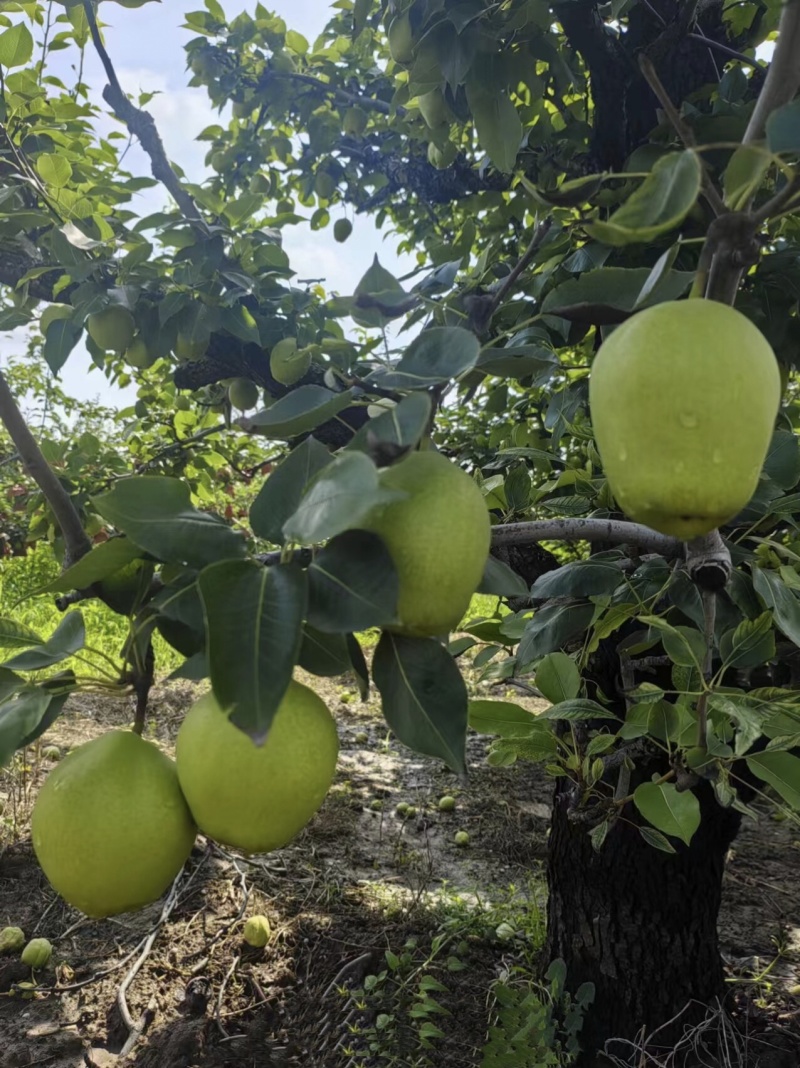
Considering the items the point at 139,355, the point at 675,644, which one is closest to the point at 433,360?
the point at 675,644

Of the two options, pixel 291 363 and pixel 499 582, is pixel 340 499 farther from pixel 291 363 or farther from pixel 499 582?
pixel 291 363

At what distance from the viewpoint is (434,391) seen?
2.36 ft

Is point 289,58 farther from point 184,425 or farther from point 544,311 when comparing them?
point 544,311

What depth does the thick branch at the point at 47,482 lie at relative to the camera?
89 cm

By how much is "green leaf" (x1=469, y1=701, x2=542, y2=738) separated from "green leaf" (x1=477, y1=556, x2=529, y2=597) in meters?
0.50

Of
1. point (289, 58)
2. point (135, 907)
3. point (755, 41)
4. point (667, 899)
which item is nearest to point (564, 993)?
point (667, 899)

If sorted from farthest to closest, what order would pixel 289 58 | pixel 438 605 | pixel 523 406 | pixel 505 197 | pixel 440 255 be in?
pixel 289 58, pixel 523 406, pixel 505 197, pixel 440 255, pixel 438 605

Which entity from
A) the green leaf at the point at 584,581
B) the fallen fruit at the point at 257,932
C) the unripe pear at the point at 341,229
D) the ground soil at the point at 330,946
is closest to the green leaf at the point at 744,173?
the green leaf at the point at 584,581

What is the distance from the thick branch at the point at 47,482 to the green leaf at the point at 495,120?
104 cm

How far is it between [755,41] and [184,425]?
82.7 inches

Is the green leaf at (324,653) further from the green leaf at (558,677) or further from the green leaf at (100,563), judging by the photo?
the green leaf at (558,677)

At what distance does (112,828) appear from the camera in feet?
2.10

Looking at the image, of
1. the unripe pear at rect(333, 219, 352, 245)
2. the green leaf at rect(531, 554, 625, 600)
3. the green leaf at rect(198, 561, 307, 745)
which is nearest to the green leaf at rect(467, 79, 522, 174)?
the green leaf at rect(531, 554, 625, 600)

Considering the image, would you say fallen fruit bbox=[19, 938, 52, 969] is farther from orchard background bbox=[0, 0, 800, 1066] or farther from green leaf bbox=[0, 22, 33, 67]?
green leaf bbox=[0, 22, 33, 67]
